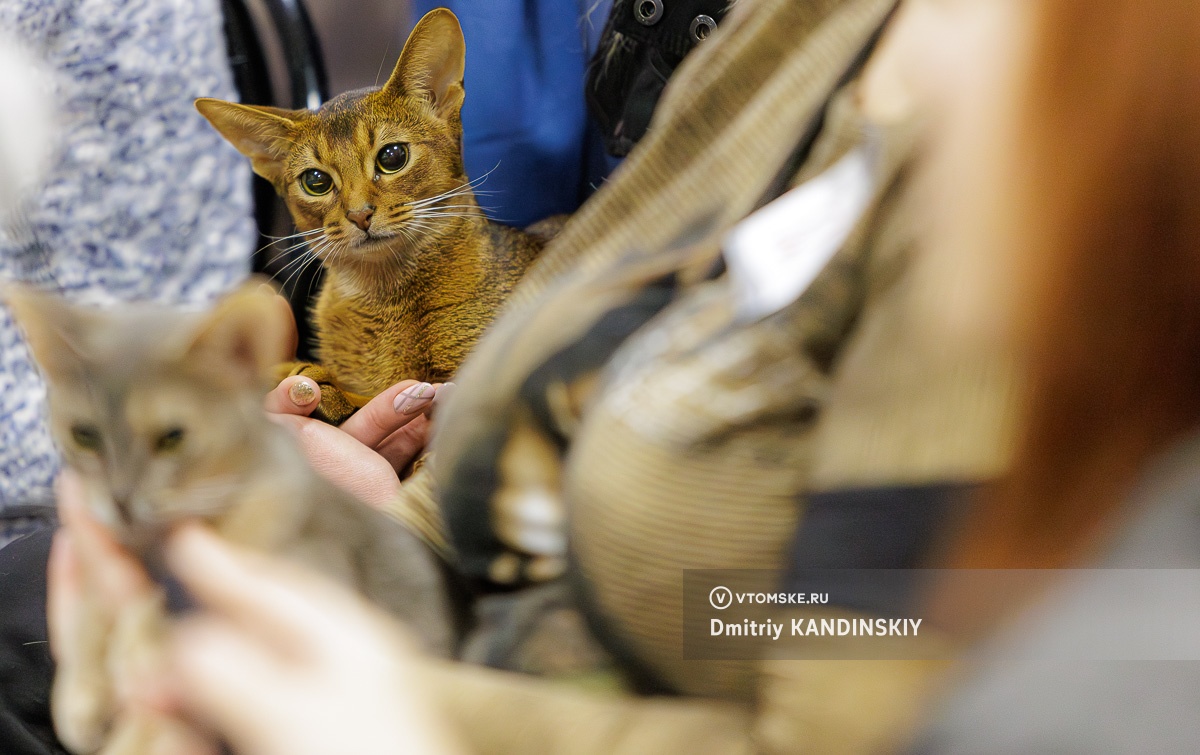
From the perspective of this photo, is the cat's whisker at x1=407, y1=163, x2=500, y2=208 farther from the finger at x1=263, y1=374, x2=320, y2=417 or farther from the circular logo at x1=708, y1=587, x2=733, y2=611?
the circular logo at x1=708, y1=587, x2=733, y2=611

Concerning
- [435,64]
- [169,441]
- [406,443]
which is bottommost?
[406,443]

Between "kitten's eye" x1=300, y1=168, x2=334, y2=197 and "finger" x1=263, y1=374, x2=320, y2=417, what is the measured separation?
4.9 inches

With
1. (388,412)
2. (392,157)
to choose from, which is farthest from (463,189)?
(388,412)

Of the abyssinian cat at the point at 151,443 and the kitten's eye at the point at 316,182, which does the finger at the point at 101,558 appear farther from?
the kitten's eye at the point at 316,182

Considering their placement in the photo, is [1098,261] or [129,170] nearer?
[1098,261]

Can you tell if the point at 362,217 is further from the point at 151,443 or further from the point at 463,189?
the point at 151,443

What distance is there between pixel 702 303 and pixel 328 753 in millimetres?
266

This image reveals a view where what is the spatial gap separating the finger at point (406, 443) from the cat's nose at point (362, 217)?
13 centimetres

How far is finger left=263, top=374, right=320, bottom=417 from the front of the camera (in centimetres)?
49

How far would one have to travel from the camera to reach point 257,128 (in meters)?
0.54

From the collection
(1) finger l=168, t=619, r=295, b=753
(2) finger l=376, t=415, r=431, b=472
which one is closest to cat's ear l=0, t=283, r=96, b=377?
(1) finger l=168, t=619, r=295, b=753

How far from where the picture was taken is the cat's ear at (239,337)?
0.34m

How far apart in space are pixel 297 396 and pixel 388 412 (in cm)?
6

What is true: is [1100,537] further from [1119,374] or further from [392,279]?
[392,279]
